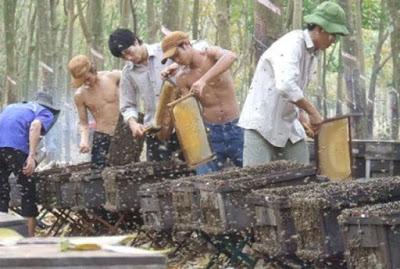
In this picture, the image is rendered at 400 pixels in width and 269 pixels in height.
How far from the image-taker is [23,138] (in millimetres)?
12891

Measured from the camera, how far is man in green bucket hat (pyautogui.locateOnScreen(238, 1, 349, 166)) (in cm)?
820

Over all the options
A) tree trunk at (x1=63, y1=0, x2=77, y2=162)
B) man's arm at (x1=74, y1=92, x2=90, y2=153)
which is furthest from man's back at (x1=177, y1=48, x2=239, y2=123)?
tree trunk at (x1=63, y1=0, x2=77, y2=162)

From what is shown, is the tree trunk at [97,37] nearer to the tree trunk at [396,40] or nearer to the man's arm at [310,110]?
the tree trunk at [396,40]

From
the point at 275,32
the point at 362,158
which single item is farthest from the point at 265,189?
the point at 275,32

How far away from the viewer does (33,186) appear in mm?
13281

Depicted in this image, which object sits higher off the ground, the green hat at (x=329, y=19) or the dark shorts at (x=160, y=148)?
the green hat at (x=329, y=19)

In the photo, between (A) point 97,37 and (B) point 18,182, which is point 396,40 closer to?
(A) point 97,37

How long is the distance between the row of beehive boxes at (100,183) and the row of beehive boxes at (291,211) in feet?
5.14

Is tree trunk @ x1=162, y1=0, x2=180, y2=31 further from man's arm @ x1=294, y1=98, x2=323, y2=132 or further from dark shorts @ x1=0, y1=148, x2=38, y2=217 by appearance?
man's arm @ x1=294, y1=98, x2=323, y2=132

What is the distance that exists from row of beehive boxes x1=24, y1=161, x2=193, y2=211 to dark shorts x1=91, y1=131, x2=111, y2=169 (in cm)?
15

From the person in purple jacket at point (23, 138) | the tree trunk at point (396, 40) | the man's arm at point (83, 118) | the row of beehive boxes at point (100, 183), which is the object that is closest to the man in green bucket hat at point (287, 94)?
the row of beehive boxes at point (100, 183)

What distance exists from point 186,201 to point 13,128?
15.9ft

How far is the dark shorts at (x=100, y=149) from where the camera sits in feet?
41.4

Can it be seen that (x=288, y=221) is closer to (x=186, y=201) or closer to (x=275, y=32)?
(x=186, y=201)
